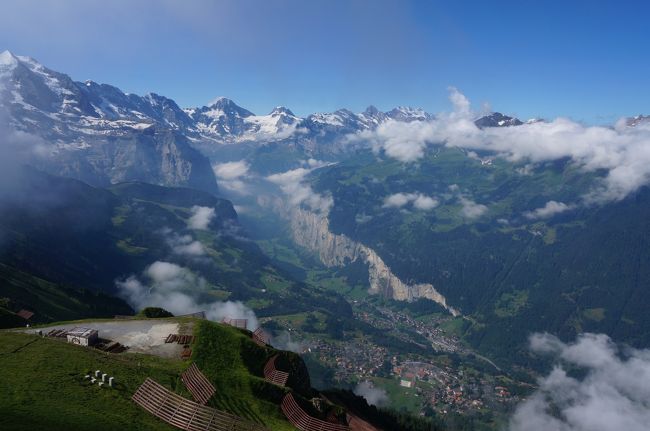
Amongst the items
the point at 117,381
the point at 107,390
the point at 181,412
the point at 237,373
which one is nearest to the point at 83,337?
the point at 117,381

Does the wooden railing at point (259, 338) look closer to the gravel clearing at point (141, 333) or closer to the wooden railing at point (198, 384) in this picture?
the gravel clearing at point (141, 333)

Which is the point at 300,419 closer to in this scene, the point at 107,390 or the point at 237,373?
the point at 237,373

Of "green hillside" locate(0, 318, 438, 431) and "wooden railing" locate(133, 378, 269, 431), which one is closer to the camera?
"green hillside" locate(0, 318, 438, 431)

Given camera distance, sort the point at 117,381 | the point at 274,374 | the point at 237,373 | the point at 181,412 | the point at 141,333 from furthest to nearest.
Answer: the point at 141,333 → the point at 274,374 → the point at 237,373 → the point at 117,381 → the point at 181,412

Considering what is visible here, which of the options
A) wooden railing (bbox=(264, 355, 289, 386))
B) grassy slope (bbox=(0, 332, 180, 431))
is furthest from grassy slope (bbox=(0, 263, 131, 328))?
grassy slope (bbox=(0, 332, 180, 431))

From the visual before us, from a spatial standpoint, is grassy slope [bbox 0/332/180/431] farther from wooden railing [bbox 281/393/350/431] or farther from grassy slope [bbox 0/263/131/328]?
grassy slope [bbox 0/263/131/328]
